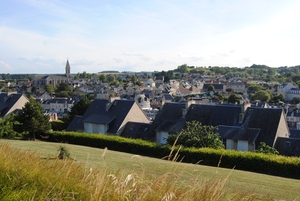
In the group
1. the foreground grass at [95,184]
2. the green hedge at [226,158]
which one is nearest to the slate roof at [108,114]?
the green hedge at [226,158]

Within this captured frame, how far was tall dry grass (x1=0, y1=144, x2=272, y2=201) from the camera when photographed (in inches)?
164

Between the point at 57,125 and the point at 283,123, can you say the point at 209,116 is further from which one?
the point at 57,125

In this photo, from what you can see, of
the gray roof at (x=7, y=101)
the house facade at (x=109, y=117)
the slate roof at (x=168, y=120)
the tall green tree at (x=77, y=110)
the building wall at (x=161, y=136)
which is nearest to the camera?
the slate roof at (x=168, y=120)

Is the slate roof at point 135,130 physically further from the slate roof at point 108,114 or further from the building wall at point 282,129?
the building wall at point 282,129

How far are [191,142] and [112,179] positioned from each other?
58.3ft

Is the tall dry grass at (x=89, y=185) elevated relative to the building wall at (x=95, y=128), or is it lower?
elevated

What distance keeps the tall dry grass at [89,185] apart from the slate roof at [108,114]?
27917 mm

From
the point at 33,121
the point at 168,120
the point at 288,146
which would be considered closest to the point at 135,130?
the point at 168,120

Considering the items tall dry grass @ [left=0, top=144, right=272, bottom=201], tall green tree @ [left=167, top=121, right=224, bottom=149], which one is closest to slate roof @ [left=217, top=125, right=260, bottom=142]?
tall green tree @ [left=167, top=121, right=224, bottom=149]

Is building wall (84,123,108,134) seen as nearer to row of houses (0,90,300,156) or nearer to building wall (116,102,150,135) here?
row of houses (0,90,300,156)

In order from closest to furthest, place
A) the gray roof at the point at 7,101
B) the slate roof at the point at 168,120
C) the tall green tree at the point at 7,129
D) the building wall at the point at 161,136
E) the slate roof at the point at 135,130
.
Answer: the tall green tree at the point at 7,129, the slate roof at the point at 168,120, the building wall at the point at 161,136, the slate roof at the point at 135,130, the gray roof at the point at 7,101

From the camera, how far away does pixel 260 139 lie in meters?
25.0

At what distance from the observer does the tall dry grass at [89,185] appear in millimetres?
4156

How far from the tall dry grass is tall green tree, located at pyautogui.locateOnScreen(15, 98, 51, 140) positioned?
25.9 m
